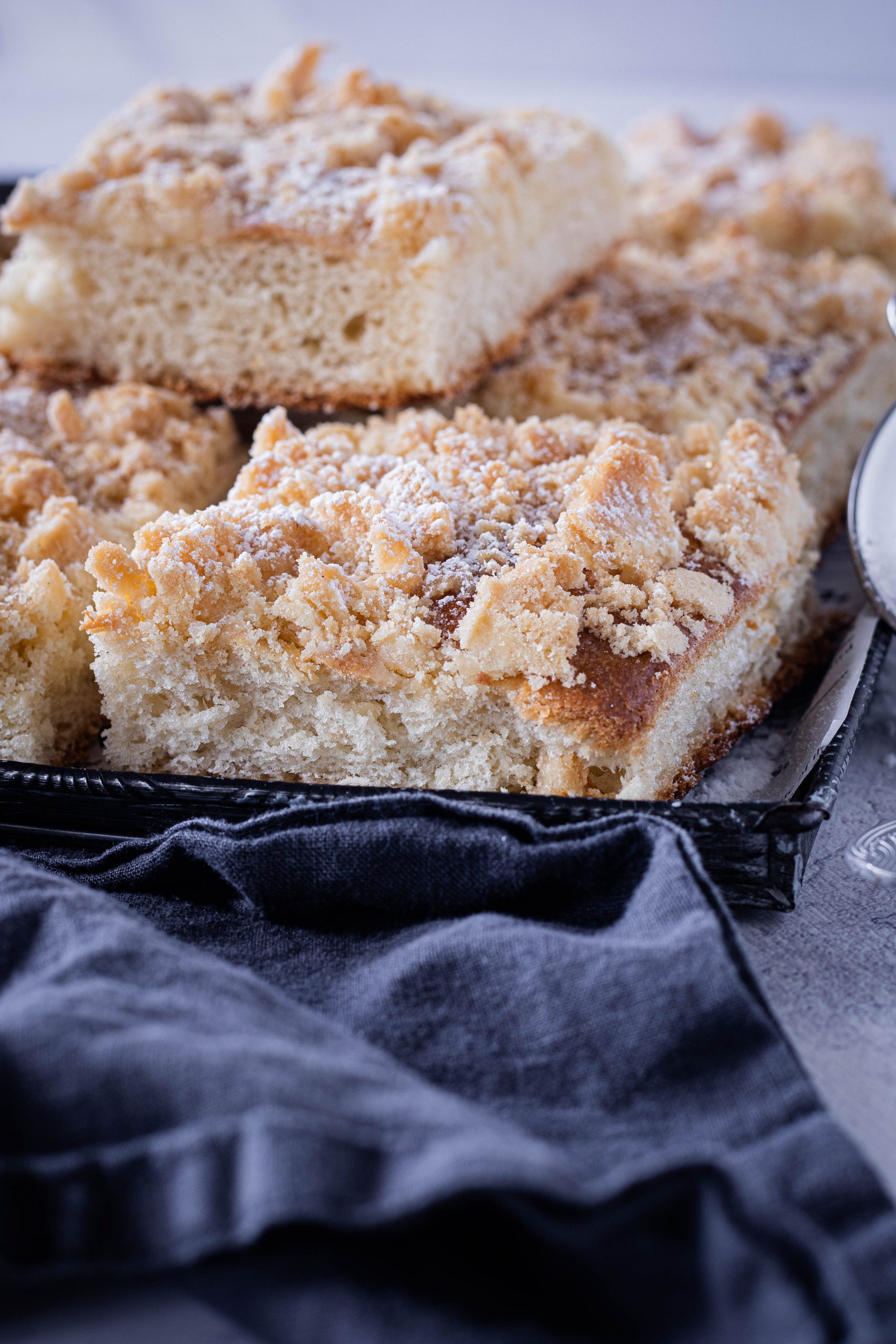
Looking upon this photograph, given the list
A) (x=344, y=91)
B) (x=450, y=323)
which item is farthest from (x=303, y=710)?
(x=344, y=91)

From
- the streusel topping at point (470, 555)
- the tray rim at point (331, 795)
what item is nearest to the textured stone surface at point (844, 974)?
the tray rim at point (331, 795)

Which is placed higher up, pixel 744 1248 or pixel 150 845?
pixel 744 1248

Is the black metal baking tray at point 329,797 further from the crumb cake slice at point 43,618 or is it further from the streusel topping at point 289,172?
the streusel topping at point 289,172

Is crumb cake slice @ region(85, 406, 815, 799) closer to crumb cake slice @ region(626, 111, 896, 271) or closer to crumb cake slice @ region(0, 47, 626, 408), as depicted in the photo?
crumb cake slice @ region(0, 47, 626, 408)

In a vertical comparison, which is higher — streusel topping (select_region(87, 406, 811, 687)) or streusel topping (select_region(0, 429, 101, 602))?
streusel topping (select_region(87, 406, 811, 687))

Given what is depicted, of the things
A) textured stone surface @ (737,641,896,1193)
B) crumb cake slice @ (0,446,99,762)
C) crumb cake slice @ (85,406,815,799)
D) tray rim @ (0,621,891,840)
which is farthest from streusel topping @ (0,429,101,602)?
textured stone surface @ (737,641,896,1193)

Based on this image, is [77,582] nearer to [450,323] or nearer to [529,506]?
[529,506]
